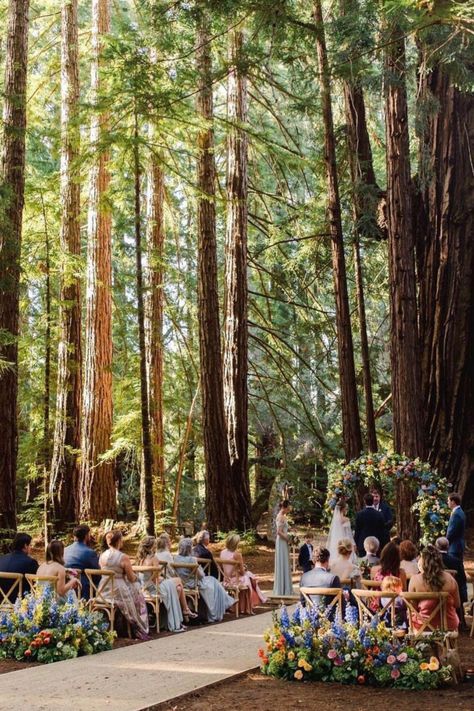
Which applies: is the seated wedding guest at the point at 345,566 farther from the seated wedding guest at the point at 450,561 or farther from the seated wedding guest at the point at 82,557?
the seated wedding guest at the point at 82,557

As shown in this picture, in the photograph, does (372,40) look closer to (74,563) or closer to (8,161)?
(8,161)

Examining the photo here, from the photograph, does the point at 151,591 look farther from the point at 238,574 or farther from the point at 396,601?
the point at 396,601

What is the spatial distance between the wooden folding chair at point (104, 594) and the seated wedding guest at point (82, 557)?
261mm

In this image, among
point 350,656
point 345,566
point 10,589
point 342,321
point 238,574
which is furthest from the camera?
point 342,321

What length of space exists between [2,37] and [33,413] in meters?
8.96

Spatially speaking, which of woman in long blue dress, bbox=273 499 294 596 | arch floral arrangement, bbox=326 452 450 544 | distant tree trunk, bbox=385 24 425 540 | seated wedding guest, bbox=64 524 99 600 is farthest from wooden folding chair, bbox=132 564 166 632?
distant tree trunk, bbox=385 24 425 540

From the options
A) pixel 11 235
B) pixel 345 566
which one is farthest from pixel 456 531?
pixel 11 235

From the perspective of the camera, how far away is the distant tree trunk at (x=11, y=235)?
11406mm

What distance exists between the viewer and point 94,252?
710 inches

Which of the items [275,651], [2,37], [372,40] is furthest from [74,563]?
[2,37]

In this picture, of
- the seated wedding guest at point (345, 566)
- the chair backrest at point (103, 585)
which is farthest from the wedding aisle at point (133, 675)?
the seated wedding guest at point (345, 566)

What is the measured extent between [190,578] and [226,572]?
1.05 metres

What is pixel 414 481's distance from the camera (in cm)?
1169

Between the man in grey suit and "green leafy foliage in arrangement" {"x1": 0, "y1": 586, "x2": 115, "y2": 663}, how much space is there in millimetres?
2033
